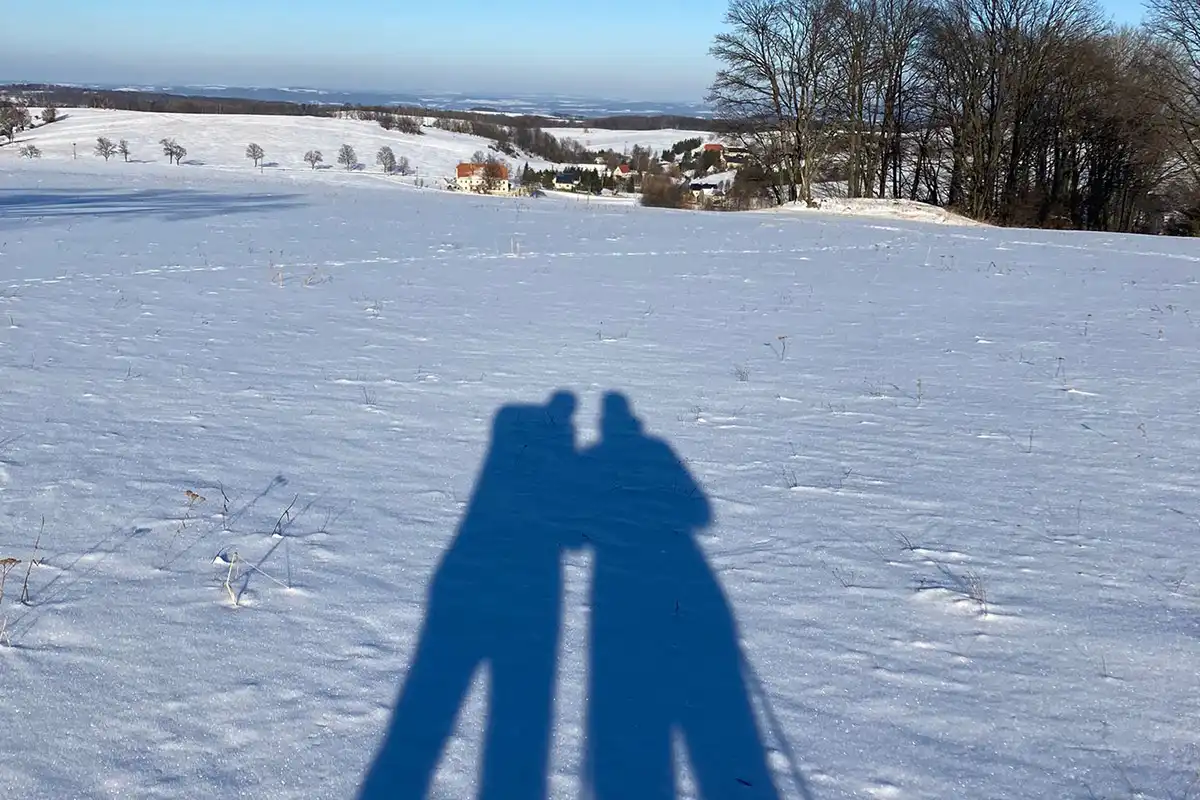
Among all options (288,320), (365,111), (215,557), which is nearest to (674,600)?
(215,557)

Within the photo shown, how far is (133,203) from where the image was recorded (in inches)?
810

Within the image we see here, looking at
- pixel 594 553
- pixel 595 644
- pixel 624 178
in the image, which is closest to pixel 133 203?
pixel 594 553

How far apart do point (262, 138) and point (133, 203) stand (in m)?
80.1

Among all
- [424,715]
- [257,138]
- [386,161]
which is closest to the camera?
[424,715]

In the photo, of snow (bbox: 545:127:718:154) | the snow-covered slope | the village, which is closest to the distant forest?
snow (bbox: 545:127:718:154)

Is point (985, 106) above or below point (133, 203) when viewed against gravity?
above

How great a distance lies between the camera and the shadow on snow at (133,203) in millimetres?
18016

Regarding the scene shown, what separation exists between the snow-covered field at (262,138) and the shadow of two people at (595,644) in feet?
243

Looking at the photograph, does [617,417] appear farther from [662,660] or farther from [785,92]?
[785,92]

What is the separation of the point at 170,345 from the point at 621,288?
5.76 m

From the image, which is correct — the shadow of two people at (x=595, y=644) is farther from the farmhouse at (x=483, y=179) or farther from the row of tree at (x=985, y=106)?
the farmhouse at (x=483, y=179)

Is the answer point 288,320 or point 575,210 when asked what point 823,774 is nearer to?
point 288,320

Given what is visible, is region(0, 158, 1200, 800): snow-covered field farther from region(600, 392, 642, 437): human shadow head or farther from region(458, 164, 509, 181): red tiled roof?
region(458, 164, 509, 181): red tiled roof

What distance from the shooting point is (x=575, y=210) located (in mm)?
24969
